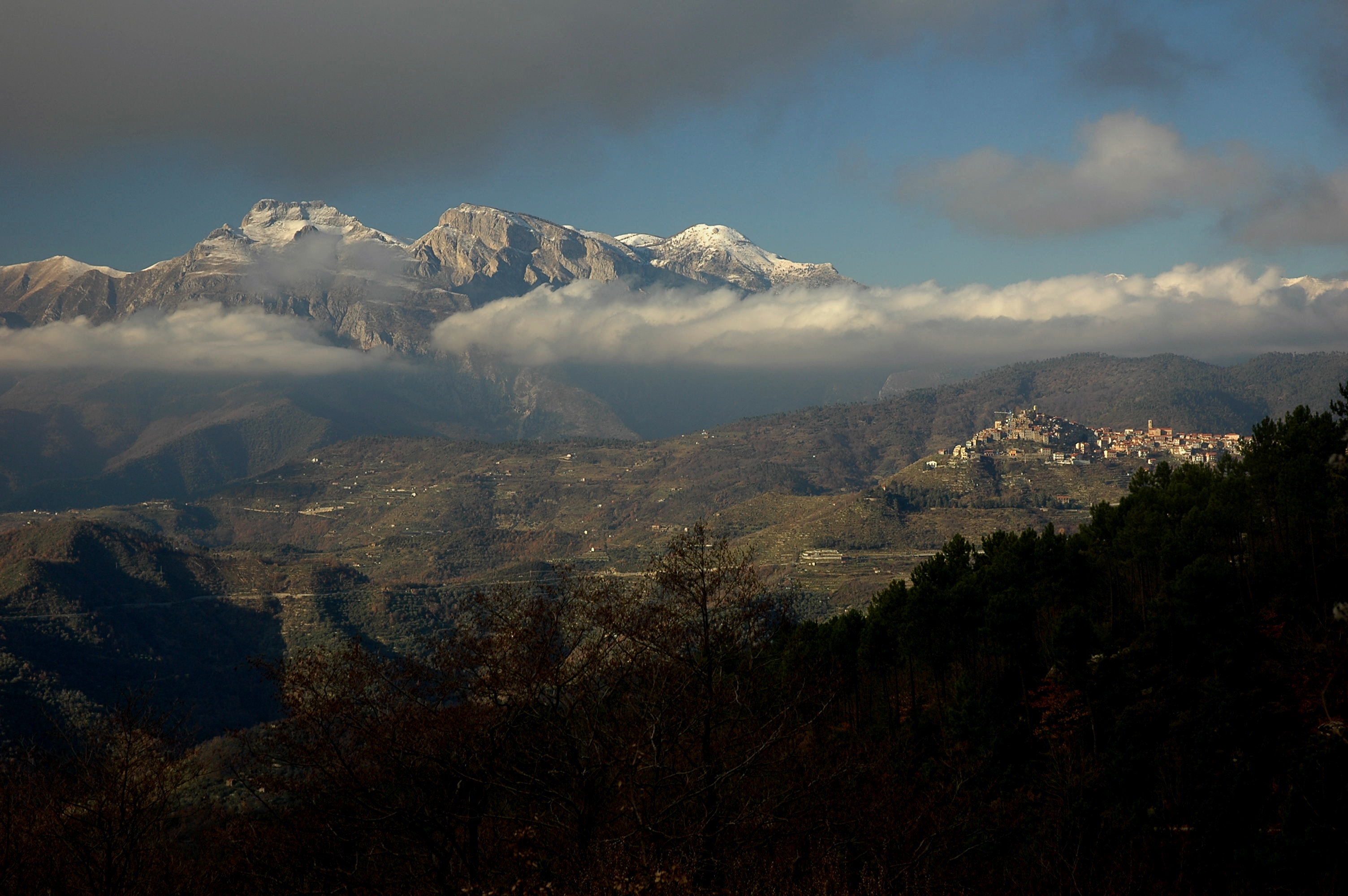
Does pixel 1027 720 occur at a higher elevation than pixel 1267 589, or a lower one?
lower

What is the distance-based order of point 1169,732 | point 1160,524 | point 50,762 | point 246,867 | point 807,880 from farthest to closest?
1. point 1160,524
2. point 1169,732
3. point 50,762
4. point 246,867
5. point 807,880

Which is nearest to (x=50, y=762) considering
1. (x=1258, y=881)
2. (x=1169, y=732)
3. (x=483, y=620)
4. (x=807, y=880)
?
(x=483, y=620)

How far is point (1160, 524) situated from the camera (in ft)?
227

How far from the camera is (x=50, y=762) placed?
1610 inches

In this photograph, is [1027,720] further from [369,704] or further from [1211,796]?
[369,704]

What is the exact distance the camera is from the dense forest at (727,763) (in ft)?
94.8

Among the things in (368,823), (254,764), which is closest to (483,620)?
(368,823)

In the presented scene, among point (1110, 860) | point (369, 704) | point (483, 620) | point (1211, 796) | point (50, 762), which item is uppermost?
point (483, 620)

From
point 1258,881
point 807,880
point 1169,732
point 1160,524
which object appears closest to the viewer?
point 807,880

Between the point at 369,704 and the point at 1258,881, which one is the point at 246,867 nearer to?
the point at 369,704

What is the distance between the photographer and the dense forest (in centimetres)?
2889

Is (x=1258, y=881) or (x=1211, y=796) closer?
(x=1258, y=881)

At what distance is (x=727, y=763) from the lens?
31.0 meters

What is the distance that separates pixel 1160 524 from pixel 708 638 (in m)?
51.8
